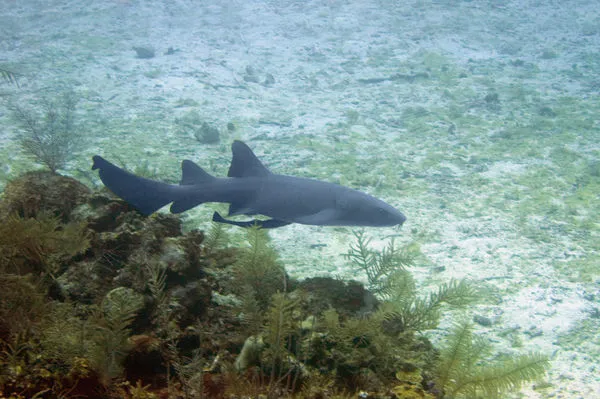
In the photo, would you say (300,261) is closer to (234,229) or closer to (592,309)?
(234,229)

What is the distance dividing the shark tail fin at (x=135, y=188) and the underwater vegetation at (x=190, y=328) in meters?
0.21

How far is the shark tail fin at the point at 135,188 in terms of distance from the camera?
350 cm

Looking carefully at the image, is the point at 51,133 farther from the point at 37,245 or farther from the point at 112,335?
the point at 112,335

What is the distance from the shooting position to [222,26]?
18.4 meters

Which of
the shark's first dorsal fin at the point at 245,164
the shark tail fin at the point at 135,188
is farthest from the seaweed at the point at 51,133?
the shark's first dorsal fin at the point at 245,164

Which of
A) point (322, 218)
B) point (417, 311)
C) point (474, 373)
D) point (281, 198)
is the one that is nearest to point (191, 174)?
point (281, 198)

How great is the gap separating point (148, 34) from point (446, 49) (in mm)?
13343

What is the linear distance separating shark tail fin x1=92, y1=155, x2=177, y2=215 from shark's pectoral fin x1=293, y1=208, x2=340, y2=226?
1.36 m

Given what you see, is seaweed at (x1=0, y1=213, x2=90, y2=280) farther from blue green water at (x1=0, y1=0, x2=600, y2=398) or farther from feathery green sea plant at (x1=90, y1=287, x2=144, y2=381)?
blue green water at (x1=0, y1=0, x2=600, y2=398)

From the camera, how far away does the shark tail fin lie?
11.5 ft

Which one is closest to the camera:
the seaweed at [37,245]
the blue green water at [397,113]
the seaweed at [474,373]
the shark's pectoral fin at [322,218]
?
the seaweed at [474,373]

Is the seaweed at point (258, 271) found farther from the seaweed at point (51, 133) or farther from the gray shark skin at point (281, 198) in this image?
the seaweed at point (51, 133)

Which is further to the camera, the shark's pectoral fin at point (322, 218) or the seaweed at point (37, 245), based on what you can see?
the shark's pectoral fin at point (322, 218)

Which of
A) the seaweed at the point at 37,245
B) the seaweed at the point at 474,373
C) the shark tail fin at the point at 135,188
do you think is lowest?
the seaweed at the point at 474,373
